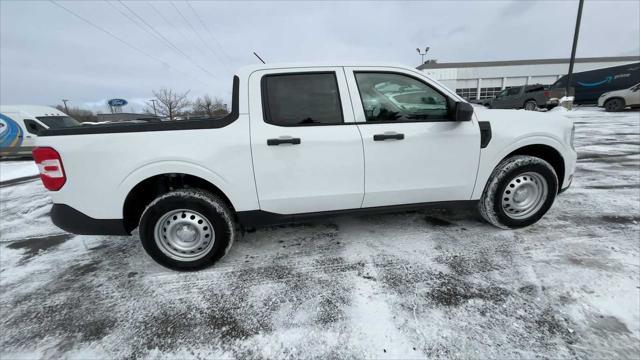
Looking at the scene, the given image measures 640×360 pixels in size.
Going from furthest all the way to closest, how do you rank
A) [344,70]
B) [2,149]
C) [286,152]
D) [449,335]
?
[2,149], [344,70], [286,152], [449,335]

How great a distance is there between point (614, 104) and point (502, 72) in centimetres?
2799

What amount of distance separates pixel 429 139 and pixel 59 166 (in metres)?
3.28

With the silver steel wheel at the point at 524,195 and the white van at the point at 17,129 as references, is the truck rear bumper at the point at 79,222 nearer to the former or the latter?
the silver steel wheel at the point at 524,195

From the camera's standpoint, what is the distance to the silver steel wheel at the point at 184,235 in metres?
Answer: 2.52

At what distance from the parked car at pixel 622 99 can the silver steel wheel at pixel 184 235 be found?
20806 mm

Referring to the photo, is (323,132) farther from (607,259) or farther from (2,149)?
(2,149)

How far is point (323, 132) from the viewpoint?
2.48 metres

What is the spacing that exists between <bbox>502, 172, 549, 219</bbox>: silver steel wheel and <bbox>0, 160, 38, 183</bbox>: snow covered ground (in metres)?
10.9

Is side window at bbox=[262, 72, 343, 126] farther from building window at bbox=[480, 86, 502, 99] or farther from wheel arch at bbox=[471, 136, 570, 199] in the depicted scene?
building window at bbox=[480, 86, 502, 99]

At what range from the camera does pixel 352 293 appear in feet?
7.25

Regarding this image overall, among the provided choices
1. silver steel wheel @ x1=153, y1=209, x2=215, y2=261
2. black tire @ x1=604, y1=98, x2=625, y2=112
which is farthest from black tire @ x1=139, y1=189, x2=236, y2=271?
black tire @ x1=604, y1=98, x2=625, y2=112

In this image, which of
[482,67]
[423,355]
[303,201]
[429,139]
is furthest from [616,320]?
[482,67]

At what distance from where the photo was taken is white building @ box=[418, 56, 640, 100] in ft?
125

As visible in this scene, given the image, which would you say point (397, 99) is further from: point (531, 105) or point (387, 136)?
point (531, 105)
